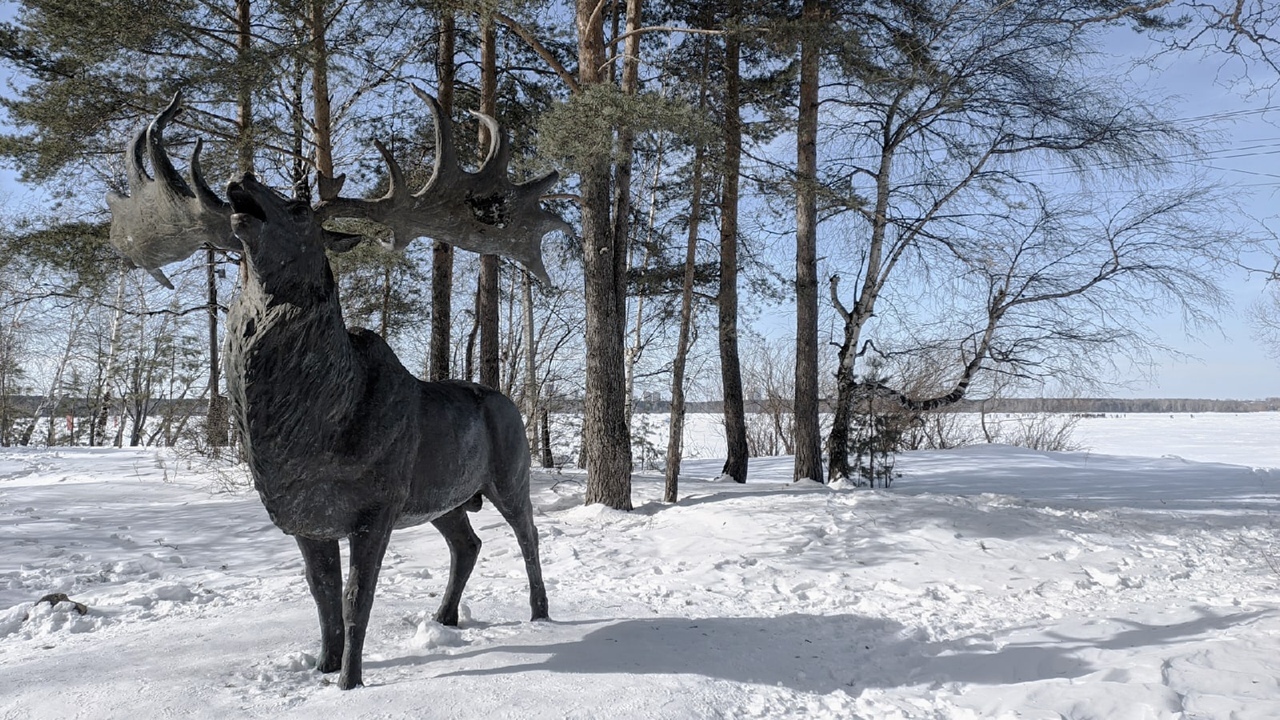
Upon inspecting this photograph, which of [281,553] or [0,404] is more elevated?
[0,404]

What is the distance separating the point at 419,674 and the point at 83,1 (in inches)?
326

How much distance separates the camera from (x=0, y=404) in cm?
1942

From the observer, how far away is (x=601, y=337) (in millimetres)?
7949

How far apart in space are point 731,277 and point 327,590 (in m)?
9.17

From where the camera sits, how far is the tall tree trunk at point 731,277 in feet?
33.4

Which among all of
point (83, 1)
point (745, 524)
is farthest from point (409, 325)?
point (745, 524)

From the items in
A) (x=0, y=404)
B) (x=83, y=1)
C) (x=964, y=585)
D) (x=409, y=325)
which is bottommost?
(x=964, y=585)

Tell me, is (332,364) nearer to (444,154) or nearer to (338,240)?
(338,240)

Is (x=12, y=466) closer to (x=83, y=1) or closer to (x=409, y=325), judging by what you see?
(x=409, y=325)

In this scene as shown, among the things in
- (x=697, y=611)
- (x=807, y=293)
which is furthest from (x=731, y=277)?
(x=697, y=611)

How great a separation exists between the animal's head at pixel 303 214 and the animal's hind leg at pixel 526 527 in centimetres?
118

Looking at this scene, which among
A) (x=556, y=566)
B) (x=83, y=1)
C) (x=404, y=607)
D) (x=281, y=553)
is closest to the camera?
(x=404, y=607)

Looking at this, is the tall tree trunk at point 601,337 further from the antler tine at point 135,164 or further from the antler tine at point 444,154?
the antler tine at point 135,164

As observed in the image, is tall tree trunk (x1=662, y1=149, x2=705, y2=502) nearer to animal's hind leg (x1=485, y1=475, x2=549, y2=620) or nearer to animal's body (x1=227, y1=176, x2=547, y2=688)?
animal's hind leg (x1=485, y1=475, x2=549, y2=620)
